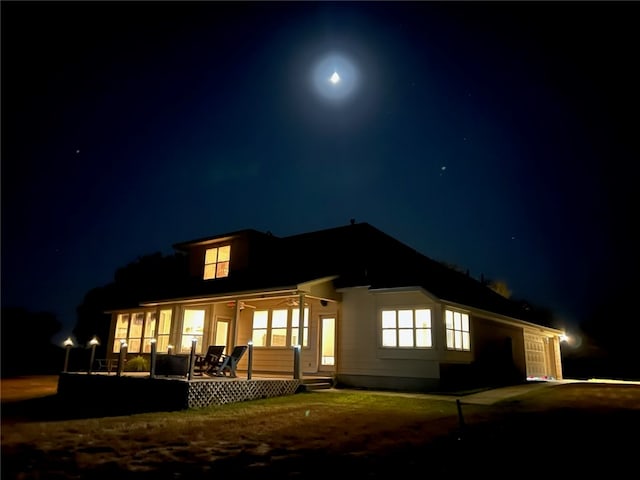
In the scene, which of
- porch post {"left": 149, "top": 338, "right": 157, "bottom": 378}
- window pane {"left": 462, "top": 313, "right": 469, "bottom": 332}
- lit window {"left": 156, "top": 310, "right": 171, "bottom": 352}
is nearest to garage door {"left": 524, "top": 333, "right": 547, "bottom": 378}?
window pane {"left": 462, "top": 313, "right": 469, "bottom": 332}

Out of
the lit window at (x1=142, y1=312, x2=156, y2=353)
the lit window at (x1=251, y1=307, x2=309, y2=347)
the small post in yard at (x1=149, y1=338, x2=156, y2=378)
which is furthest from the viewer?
the lit window at (x1=142, y1=312, x2=156, y2=353)

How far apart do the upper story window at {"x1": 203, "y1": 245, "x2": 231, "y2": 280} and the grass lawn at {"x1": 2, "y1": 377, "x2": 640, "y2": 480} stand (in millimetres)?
8430

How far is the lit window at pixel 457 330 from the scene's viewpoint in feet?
43.4

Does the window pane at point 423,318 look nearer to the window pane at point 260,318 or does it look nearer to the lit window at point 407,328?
the lit window at point 407,328

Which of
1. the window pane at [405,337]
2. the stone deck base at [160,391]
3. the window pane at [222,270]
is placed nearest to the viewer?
the stone deck base at [160,391]

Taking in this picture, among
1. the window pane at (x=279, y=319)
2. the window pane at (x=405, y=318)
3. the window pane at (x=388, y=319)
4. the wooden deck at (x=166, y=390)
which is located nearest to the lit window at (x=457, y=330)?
the window pane at (x=405, y=318)

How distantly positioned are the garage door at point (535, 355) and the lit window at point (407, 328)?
1141 centimetres

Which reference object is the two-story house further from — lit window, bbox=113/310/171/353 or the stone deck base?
the stone deck base

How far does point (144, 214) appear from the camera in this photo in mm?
98812

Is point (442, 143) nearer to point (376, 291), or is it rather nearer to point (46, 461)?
point (376, 291)

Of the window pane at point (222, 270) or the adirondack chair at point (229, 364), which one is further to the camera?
the window pane at point (222, 270)

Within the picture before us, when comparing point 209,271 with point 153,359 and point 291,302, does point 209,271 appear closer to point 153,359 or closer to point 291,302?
point 291,302

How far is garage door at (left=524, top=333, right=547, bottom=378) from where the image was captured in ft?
69.9

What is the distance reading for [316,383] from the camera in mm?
12844
